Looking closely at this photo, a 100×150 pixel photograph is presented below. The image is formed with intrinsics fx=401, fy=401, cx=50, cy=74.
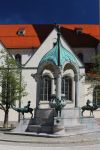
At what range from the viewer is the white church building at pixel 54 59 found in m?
30.4

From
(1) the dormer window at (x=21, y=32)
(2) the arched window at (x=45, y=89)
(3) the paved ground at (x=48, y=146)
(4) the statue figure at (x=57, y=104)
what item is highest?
(1) the dormer window at (x=21, y=32)

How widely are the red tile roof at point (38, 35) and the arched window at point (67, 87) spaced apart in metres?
31.2

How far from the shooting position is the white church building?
30.4 metres

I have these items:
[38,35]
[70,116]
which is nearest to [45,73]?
[70,116]

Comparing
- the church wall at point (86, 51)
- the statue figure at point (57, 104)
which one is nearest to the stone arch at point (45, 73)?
the statue figure at point (57, 104)

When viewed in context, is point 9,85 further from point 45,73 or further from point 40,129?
point 40,129

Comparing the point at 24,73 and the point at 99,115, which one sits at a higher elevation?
the point at 24,73

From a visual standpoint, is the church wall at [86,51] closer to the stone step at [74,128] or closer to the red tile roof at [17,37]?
the red tile roof at [17,37]

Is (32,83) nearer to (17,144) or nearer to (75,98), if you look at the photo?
(75,98)

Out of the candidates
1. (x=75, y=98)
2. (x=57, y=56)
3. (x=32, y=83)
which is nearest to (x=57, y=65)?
(x=57, y=56)

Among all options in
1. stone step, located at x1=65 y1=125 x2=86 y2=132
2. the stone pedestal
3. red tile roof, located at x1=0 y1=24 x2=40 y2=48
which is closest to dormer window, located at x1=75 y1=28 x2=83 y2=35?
red tile roof, located at x1=0 y1=24 x2=40 y2=48

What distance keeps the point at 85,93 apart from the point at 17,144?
33704 mm

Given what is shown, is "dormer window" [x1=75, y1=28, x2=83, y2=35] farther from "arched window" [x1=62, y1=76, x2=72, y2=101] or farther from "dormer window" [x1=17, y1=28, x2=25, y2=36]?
"arched window" [x1=62, y1=76, x2=72, y2=101]

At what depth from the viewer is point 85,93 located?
5506 centimetres
